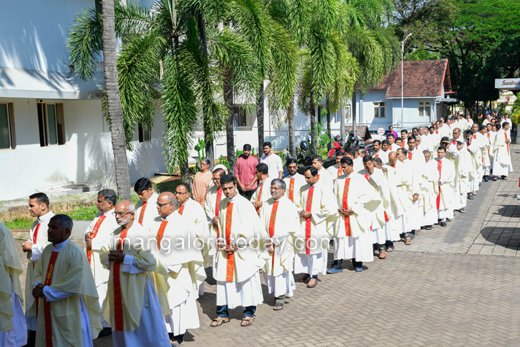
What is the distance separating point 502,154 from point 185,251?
15.2m

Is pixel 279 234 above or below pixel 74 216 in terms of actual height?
above

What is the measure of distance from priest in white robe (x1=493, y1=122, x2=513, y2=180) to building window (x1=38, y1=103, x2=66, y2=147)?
46.0ft

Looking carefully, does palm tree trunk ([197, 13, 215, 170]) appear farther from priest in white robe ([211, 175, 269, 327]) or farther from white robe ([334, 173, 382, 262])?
priest in white robe ([211, 175, 269, 327])

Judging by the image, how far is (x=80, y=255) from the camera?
5.22 meters

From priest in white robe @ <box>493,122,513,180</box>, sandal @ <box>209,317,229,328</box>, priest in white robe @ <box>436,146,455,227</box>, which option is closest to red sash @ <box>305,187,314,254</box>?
sandal @ <box>209,317,229,328</box>

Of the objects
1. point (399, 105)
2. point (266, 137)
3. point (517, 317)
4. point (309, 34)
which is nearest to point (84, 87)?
point (309, 34)

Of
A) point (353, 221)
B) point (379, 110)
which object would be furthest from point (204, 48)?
point (379, 110)

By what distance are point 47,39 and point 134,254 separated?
37.4ft

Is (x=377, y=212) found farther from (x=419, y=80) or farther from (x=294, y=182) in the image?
(x=419, y=80)

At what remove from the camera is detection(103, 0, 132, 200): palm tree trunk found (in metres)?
10.9

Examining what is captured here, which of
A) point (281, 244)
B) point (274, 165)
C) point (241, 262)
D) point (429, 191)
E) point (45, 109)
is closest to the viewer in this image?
point (241, 262)

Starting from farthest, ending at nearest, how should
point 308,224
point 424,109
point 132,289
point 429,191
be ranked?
point 424,109 → point 429,191 → point 308,224 → point 132,289

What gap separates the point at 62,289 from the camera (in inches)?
201

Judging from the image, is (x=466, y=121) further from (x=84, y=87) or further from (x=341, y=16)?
(x=84, y=87)
